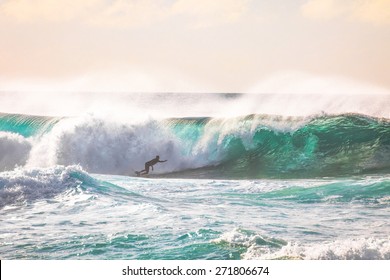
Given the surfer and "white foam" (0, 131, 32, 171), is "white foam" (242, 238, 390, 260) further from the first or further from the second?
"white foam" (0, 131, 32, 171)

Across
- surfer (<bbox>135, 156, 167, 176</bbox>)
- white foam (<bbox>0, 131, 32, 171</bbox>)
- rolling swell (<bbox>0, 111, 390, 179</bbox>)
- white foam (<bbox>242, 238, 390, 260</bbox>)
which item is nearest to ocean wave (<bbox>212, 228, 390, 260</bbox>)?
white foam (<bbox>242, 238, 390, 260</bbox>)

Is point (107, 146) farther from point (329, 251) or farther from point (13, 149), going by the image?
point (329, 251)

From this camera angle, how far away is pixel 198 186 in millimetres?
7078

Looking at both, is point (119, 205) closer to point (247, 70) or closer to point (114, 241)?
point (114, 241)

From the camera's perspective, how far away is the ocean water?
536 cm

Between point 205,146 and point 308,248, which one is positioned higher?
point 205,146

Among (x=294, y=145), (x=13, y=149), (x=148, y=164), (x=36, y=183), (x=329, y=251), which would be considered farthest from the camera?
(x=294, y=145)

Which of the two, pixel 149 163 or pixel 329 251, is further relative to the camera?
pixel 149 163

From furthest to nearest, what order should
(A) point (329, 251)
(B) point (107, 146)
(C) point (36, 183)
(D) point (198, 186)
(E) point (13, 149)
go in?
(B) point (107, 146) < (E) point (13, 149) < (D) point (198, 186) < (C) point (36, 183) < (A) point (329, 251)

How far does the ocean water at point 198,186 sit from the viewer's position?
5.36 meters

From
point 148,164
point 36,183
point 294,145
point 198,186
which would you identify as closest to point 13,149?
Answer: point 36,183

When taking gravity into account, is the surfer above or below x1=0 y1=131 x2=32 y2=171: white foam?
below

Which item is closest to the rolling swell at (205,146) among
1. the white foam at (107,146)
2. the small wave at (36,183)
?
the white foam at (107,146)
